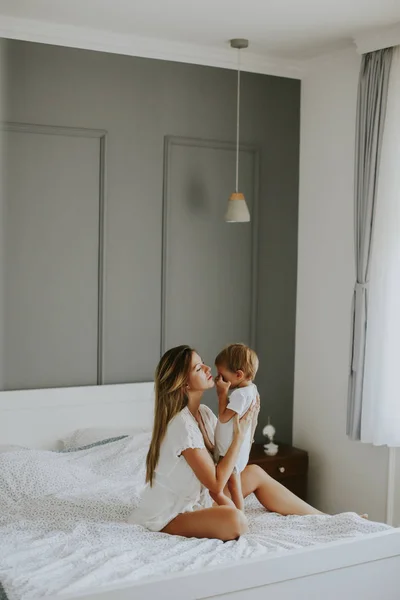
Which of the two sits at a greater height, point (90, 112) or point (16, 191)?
point (90, 112)

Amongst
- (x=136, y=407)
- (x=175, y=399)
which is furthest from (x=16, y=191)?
(x=175, y=399)

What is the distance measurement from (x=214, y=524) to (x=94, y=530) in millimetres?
410

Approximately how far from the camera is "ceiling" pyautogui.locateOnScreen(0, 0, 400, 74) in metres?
3.48

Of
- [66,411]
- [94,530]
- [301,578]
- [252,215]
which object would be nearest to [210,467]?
[94,530]

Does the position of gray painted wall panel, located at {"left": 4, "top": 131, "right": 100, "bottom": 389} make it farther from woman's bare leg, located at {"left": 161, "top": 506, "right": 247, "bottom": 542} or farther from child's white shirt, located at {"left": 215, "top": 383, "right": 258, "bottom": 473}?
woman's bare leg, located at {"left": 161, "top": 506, "right": 247, "bottom": 542}

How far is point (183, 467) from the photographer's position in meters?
2.81

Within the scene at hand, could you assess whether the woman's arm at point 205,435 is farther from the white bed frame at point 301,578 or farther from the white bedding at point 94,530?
the white bed frame at point 301,578

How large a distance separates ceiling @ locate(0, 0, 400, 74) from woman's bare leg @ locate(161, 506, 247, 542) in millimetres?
2072

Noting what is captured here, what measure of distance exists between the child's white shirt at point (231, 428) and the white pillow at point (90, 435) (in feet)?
3.28

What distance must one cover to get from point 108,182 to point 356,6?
1.43m

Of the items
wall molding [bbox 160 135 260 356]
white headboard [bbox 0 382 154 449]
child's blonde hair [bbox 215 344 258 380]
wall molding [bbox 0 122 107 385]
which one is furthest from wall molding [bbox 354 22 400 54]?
white headboard [bbox 0 382 154 449]

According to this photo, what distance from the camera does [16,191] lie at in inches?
152

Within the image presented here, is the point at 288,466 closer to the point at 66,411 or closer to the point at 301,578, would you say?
the point at 66,411

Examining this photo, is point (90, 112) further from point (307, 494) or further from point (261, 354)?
point (307, 494)
